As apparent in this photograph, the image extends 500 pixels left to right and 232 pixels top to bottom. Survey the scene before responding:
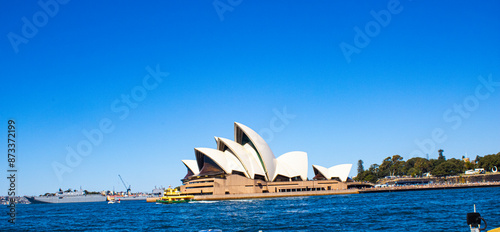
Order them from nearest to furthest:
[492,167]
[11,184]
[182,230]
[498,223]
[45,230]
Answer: [11,184] → [498,223] → [182,230] → [45,230] → [492,167]

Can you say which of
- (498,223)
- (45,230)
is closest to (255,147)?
(45,230)

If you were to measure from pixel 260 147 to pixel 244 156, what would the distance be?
394 cm

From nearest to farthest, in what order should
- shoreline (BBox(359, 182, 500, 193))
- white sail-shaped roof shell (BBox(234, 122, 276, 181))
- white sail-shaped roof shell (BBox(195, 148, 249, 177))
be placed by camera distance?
white sail-shaped roof shell (BBox(195, 148, 249, 177))
white sail-shaped roof shell (BBox(234, 122, 276, 181))
shoreline (BBox(359, 182, 500, 193))

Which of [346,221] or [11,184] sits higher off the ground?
[11,184]

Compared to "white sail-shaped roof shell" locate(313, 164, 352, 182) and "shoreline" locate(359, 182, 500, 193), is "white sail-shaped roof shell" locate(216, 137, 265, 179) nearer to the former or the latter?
"white sail-shaped roof shell" locate(313, 164, 352, 182)

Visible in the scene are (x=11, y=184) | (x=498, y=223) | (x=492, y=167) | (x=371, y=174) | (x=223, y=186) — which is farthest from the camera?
(x=371, y=174)

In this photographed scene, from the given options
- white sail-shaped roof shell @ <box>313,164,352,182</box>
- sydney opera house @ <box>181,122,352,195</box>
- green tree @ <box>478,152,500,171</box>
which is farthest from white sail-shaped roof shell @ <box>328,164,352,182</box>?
green tree @ <box>478,152,500,171</box>

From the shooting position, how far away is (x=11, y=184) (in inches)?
828

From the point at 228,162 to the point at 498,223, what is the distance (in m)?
66.1

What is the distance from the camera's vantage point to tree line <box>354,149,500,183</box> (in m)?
122

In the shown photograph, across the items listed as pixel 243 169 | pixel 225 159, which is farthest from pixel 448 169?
pixel 225 159

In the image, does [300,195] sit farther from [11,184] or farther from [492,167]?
[11,184]

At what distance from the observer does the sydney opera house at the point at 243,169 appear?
86000mm

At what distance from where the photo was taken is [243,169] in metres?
87.9
